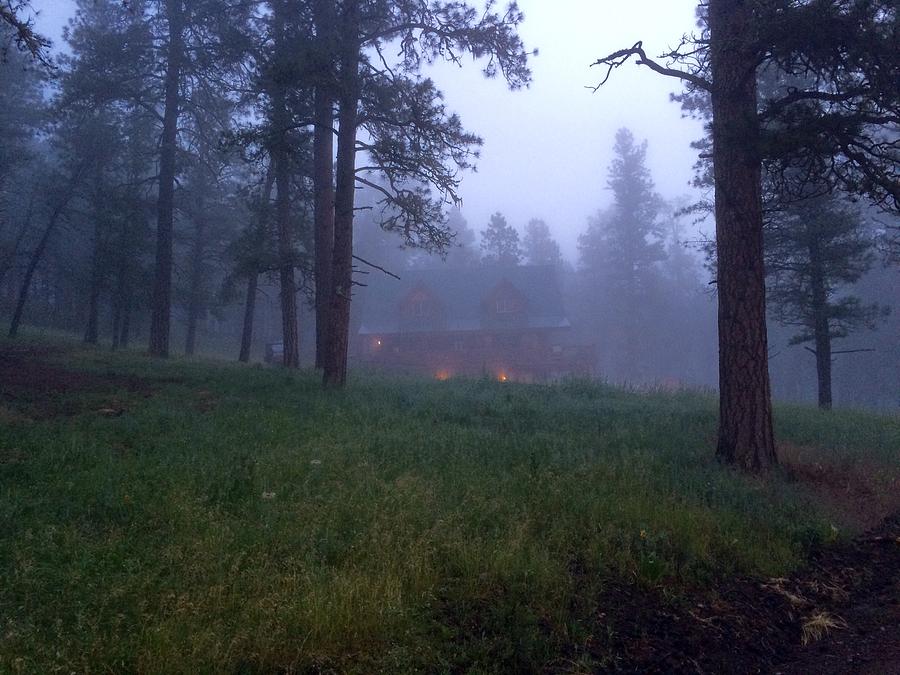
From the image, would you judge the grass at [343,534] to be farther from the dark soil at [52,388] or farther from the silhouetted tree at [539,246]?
the silhouetted tree at [539,246]

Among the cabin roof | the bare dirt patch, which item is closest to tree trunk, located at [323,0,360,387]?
the bare dirt patch

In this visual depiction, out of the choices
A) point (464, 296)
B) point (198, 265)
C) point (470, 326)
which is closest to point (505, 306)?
point (470, 326)

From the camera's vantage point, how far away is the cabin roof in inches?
1965

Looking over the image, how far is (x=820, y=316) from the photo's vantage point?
61.9ft

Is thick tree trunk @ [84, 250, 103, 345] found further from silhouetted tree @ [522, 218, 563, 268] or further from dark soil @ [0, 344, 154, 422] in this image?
silhouetted tree @ [522, 218, 563, 268]

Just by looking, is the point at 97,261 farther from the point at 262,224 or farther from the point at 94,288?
the point at 262,224

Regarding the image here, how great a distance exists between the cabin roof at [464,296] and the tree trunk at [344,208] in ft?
117

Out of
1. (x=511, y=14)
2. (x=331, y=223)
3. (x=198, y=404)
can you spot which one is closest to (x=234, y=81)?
(x=331, y=223)

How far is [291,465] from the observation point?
285 inches

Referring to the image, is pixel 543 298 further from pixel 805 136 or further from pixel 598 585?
pixel 598 585

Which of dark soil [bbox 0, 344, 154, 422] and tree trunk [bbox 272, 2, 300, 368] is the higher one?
tree trunk [bbox 272, 2, 300, 368]

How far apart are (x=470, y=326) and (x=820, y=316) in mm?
32076

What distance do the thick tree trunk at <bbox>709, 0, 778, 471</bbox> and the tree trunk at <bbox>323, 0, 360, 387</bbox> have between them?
7.03 m

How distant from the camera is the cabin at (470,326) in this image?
48.4 m
